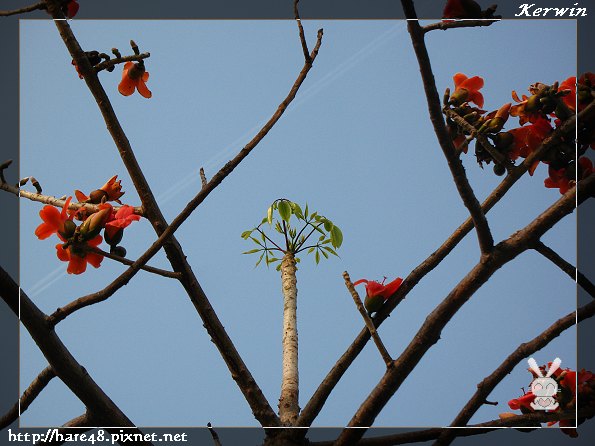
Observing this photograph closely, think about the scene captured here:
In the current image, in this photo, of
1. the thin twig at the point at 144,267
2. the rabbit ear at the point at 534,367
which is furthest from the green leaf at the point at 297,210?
the rabbit ear at the point at 534,367

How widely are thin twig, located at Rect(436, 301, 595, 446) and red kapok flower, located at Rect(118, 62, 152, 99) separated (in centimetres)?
109

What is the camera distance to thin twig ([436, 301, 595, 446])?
127cm

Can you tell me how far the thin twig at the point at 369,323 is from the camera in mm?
1190

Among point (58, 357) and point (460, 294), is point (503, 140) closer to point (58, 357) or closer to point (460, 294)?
point (460, 294)

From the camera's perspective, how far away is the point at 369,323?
1208 mm

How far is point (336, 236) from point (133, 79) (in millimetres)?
828

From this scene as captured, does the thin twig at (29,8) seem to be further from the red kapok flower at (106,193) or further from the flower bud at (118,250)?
the flower bud at (118,250)

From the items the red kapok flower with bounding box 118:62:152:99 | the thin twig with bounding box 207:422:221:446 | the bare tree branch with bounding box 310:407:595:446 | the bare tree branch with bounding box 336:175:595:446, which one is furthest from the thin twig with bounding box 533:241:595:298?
the red kapok flower with bounding box 118:62:152:99

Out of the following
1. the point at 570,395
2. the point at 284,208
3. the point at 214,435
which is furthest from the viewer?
the point at 284,208

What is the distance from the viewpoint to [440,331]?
1.22 m

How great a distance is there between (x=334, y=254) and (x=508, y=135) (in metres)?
0.92

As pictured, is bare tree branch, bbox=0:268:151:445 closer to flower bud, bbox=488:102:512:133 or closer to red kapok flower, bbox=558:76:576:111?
flower bud, bbox=488:102:512:133

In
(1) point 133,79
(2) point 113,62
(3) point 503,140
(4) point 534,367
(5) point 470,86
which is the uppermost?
(1) point 133,79

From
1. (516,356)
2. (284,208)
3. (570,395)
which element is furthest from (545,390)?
(284,208)
